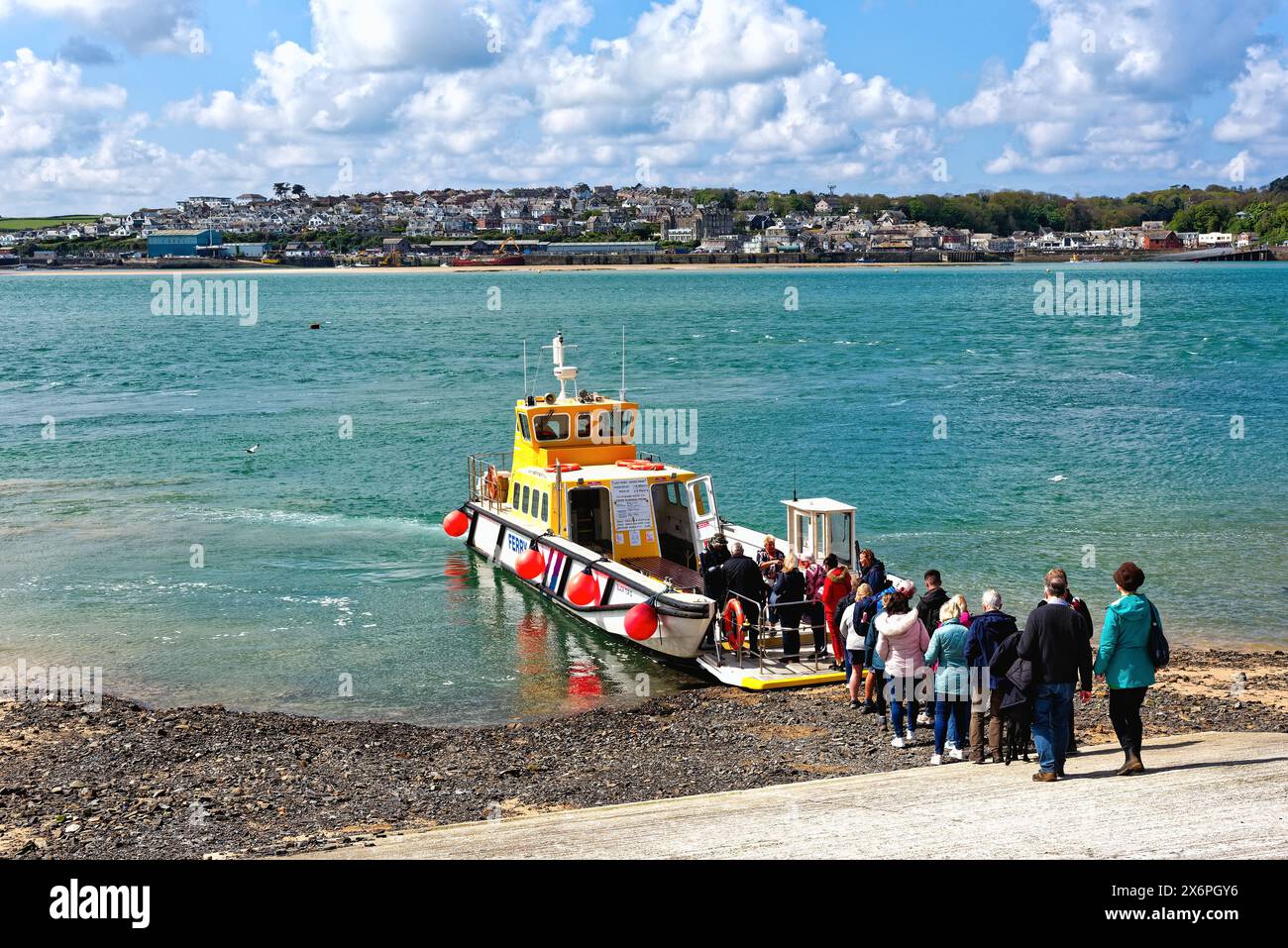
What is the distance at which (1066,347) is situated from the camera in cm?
8050

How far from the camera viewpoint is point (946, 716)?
40.4ft

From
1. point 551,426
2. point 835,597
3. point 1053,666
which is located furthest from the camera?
point 551,426

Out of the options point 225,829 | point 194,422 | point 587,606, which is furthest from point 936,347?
point 225,829

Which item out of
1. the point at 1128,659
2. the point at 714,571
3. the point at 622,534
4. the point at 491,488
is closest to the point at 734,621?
the point at 714,571

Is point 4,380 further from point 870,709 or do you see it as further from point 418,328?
point 870,709

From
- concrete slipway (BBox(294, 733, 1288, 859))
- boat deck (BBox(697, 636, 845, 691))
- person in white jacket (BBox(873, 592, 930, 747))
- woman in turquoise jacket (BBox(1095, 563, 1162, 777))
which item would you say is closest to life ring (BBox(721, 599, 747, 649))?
boat deck (BBox(697, 636, 845, 691))

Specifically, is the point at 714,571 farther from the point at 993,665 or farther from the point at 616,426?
the point at 993,665

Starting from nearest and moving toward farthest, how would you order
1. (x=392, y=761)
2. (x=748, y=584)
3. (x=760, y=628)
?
(x=392, y=761), (x=760, y=628), (x=748, y=584)

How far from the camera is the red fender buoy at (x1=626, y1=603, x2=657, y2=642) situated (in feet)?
59.9

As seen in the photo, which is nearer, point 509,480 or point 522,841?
point 522,841

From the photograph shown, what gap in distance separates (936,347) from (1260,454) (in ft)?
141

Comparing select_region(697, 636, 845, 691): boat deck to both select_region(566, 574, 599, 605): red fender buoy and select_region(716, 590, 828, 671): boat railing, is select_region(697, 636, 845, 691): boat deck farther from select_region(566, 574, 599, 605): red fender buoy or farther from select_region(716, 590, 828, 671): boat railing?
select_region(566, 574, 599, 605): red fender buoy

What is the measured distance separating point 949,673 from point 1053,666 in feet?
4.26
